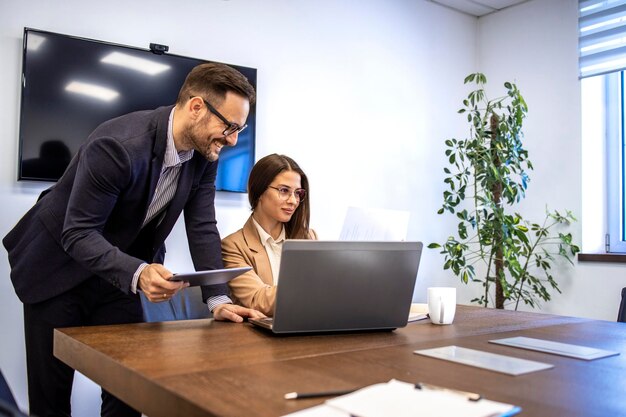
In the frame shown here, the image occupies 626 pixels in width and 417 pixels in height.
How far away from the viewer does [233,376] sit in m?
0.88

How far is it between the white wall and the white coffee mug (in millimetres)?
1685

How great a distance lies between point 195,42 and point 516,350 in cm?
240

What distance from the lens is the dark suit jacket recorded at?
147 centimetres

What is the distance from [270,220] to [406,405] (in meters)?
1.45

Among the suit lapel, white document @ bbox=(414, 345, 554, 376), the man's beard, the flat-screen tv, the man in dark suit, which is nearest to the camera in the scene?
white document @ bbox=(414, 345, 554, 376)

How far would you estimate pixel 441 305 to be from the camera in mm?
1533

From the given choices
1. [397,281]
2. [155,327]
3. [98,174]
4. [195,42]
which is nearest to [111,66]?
[195,42]

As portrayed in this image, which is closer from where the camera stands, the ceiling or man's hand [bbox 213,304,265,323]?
man's hand [bbox 213,304,265,323]

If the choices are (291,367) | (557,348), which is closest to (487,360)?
(557,348)

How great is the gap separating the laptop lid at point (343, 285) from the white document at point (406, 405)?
50 centimetres

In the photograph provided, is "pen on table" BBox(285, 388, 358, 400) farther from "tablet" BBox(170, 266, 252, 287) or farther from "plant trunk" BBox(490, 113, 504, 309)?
"plant trunk" BBox(490, 113, 504, 309)

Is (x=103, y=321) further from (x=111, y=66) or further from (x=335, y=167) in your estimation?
(x=335, y=167)

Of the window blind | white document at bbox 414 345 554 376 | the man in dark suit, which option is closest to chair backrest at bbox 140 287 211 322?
the man in dark suit

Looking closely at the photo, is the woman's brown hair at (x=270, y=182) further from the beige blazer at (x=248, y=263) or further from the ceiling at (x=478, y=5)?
the ceiling at (x=478, y=5)
